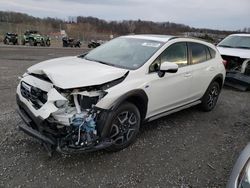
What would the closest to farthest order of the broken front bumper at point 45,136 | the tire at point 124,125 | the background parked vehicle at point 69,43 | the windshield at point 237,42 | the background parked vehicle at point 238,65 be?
the broken front bumper at point 45,136 < the tire at point 124,125 < the background parked vehicle at point 238,65 < the windshield at point 237,42 < the background parked vehicle at point 69,43

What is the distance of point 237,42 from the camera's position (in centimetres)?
1067

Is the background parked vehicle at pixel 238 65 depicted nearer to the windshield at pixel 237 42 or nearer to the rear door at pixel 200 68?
the windshield at pixel 237 42

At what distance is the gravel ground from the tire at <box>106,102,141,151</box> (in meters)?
0.15

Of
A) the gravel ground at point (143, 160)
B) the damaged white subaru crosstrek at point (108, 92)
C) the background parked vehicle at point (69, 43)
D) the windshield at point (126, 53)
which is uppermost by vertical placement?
the windshield at point (126, 53)

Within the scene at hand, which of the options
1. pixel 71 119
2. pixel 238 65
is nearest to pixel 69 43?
pixel 238 65

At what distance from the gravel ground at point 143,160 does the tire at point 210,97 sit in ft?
2.32

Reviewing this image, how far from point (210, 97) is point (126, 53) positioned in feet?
8.33

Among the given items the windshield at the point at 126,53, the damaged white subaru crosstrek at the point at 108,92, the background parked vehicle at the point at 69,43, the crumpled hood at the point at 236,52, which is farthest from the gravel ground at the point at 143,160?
the background parked vehicle at the point at 69,43

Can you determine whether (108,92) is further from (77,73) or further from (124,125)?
(124,125)

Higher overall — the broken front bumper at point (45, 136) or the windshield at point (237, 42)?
the windshield at point (237, 42)

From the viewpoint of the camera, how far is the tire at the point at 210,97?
6355 millimetres

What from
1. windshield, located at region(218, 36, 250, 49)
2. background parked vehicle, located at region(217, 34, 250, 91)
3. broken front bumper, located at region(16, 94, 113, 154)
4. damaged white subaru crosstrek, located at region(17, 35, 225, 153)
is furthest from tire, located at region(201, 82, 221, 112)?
windshield, located at region(218, 36, 250, 49)

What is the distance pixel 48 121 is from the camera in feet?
12.2

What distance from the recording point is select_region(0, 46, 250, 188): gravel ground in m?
3.65
